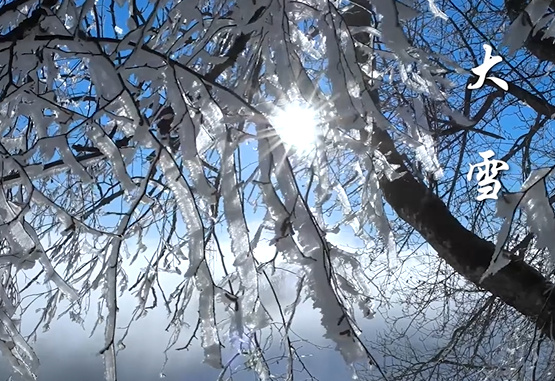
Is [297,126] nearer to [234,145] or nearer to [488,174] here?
[234,145]

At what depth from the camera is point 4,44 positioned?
1.21 m

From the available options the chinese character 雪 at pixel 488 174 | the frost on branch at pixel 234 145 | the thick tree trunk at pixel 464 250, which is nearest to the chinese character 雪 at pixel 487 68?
the chinese character 雪 at pixel 488 174

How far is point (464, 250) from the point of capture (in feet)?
8.21

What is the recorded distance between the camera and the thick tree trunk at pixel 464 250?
2371 mm

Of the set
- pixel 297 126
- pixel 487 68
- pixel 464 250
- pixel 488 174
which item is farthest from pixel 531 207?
pixel 488 174

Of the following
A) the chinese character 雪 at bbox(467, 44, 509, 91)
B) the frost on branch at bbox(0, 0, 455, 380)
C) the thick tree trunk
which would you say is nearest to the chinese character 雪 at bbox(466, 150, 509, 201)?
the chinese character 雪 at bbox(467, 44, 509, 91)

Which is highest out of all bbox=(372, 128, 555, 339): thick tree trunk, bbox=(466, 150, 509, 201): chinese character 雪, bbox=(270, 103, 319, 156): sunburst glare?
bbox=(466, 150, 509, 201): chinese character 雪

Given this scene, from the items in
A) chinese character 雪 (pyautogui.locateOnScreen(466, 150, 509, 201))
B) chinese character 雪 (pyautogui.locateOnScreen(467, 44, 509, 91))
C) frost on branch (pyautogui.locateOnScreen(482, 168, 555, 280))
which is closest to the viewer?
frost on branch (pyautogui.locateOnScreen(482, 168, 555, 280))

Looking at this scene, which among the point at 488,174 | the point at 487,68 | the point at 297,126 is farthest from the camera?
the point at 488,174

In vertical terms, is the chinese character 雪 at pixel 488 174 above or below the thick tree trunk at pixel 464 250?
above

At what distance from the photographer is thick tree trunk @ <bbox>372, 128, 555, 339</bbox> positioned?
2371 mm

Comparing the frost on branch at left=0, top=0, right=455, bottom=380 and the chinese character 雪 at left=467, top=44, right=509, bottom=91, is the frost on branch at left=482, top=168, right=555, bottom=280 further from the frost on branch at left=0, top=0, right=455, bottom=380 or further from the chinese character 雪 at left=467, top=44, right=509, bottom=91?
the chinese character 雪 at left=467, top=44, right=509, bottom=91

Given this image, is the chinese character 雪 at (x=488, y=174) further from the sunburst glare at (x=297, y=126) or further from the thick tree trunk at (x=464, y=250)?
the sunburst glare at (x=297, y=126)

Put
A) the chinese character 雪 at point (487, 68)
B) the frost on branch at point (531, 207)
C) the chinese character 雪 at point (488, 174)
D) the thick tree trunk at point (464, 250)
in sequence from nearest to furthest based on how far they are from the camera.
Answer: the frost on branch at point (531, 207), the thick tree trunk at point (464, 250), the chinese character 雪 at point (487, 68), the chinese character 雪 at point (488, 174)
